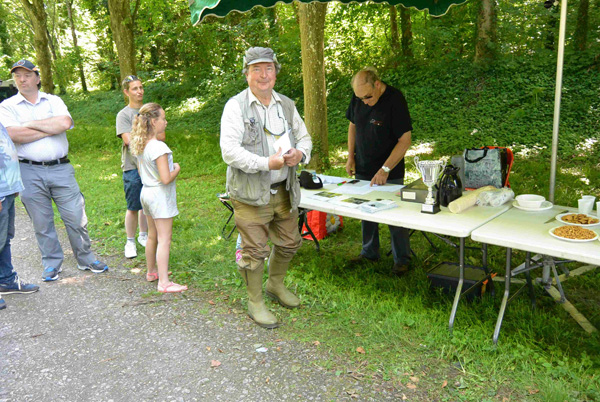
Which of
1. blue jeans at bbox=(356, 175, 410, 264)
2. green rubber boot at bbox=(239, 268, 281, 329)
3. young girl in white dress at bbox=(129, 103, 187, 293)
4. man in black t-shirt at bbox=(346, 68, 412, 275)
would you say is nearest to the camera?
green rubber boot at bbox=(239, 268, 281, 329)

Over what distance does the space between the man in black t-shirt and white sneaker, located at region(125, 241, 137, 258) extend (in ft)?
8.34

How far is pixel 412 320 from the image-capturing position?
359 cm

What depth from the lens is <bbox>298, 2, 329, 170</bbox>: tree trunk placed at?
731cm

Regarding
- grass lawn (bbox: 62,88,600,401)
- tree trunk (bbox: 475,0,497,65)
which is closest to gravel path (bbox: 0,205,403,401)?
grass lawn (bbox: 62,88,600,401)

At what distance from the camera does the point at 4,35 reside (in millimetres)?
28812

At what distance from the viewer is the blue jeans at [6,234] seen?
162 inches

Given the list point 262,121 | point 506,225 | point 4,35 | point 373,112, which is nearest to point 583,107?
point 373,112

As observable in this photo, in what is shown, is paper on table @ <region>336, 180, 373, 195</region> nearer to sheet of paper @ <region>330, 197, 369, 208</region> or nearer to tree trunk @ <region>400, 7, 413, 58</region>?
sheet of paper @ <region>330, 197, 369, 208</region>

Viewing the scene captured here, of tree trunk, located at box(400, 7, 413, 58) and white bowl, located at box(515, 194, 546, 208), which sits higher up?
tree trunk, located at box(400, 7, 413, 58)

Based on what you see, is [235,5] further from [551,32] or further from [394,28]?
[394,28]

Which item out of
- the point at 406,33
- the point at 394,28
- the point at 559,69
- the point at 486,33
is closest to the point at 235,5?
the point at 559,69

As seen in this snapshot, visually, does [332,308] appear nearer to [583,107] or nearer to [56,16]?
[583,107]

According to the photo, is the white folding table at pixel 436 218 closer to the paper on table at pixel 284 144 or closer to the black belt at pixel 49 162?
the paper on table at pixel 284 144

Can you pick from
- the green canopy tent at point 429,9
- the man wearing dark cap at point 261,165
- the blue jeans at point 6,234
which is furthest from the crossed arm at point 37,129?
the man wearing dark cap at point 261,165
